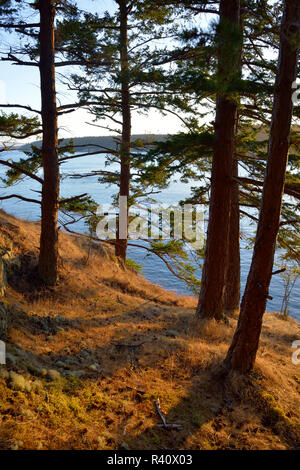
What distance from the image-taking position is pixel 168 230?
505 inches

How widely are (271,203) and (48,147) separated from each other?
19.3 ft

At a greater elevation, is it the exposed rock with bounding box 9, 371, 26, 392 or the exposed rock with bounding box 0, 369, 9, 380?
the exposed rock with bounding box 0, 369, 9, 380

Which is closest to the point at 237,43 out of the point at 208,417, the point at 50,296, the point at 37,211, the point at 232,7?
the point at 232,7

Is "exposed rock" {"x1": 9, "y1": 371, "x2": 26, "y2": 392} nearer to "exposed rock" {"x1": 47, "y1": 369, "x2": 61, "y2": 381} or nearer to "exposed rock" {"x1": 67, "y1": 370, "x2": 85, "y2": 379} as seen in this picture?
"exposed rock" {"x1": 47, "y1": 369, "x2": 61, "y2": 381}

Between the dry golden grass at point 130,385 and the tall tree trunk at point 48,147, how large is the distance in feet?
2.16

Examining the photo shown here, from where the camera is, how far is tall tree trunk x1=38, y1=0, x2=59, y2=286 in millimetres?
7312

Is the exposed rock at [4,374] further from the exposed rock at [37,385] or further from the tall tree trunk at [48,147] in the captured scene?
the tall tree trunk at [48,147]

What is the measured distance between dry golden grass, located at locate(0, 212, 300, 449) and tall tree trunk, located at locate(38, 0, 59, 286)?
659 millimetres

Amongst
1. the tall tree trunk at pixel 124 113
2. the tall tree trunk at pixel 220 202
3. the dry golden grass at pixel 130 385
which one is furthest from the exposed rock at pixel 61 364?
the tall tree trunk at pixel 124 113

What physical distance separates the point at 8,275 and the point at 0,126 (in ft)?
12.6

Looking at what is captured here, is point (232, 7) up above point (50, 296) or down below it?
above

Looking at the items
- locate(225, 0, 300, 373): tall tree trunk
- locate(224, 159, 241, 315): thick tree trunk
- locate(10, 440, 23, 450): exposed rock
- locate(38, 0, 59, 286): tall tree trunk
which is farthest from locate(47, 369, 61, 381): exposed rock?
locate(224, 159, 241, 315): thick tree trunk
